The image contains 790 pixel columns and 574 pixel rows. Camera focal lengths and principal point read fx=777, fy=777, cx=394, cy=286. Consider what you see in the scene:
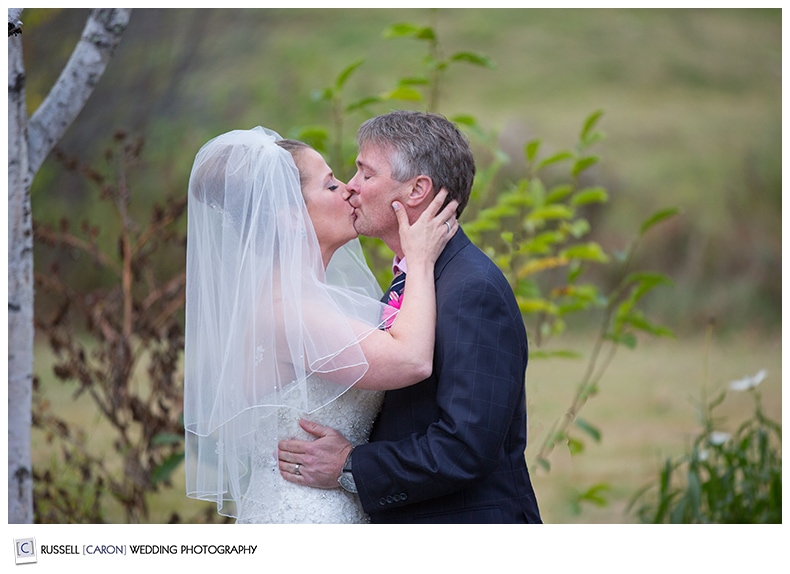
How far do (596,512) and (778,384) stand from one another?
1.26 meters

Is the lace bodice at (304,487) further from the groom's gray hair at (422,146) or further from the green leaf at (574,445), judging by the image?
the green leaf at (574,445)

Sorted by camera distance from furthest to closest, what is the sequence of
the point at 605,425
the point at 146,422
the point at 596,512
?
the point at 605,425, the point at 596,512, the point at 146,422

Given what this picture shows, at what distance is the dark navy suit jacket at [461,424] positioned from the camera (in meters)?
1.61

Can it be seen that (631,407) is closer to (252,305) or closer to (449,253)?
(449,253)

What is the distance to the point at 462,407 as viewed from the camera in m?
1.60

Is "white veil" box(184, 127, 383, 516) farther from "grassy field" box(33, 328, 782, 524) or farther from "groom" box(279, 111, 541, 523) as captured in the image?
"grassy field" box(33, 328, 782, 524)

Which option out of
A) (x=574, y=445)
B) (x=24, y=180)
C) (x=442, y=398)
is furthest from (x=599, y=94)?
(x=442, y=398)

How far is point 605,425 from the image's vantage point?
14.2 ft

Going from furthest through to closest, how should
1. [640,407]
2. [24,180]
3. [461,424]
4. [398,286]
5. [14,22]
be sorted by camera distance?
[640,407], [24,180], [14,22], [398,286], [461,424]

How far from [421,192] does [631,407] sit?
3003 millimetres

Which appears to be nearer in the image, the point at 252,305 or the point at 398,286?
the point at 252,305

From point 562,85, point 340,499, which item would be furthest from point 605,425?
point 340,499

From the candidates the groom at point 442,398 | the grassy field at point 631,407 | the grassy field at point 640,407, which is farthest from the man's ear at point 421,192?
the grassy field at point 640,407
